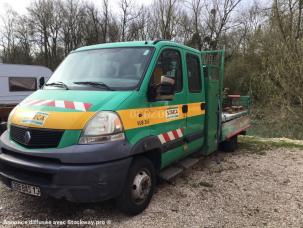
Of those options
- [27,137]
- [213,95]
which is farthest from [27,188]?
[213,95]

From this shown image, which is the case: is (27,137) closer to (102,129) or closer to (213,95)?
(102,129)

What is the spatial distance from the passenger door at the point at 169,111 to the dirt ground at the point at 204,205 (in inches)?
24.5

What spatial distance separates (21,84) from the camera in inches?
505

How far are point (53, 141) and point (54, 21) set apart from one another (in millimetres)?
35518

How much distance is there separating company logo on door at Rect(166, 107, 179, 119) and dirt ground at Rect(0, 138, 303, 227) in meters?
1.18

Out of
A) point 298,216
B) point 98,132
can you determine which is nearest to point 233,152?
point 298,216

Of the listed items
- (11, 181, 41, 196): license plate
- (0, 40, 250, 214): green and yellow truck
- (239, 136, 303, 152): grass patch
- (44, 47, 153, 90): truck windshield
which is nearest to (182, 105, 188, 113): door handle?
(0, 40, 250, 214): green and yellow truck

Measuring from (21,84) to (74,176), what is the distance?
10742 mm

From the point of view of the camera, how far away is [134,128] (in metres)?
3.76

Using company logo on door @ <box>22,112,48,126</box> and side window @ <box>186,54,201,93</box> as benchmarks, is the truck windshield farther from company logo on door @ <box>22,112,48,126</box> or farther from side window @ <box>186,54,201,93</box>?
side window @ <box>186,54,201,93</box>

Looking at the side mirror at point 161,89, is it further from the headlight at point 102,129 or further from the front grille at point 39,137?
the front grille at point 39,137

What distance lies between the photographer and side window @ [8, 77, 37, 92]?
1241 cm

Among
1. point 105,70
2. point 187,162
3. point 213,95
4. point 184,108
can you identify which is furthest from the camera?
point 213,95

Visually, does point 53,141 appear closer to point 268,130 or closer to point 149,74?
point 149,74
